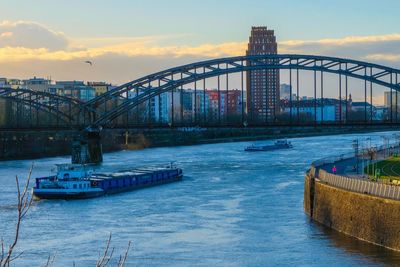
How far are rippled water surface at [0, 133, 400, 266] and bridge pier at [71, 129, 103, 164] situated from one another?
20.4m

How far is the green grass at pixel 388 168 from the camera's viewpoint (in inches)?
1465

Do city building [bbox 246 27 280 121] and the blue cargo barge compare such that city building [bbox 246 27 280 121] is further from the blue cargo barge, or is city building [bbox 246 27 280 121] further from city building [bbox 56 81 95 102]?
the blue cargo barge

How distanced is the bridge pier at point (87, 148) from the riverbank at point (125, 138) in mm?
1074

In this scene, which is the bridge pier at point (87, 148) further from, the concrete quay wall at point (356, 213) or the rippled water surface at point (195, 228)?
the concrete quay wall at point (356, 213)

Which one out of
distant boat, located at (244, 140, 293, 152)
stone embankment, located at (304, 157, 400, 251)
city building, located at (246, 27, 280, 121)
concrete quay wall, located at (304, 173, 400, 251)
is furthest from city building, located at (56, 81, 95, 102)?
concrete quay wall, located at (304, 173, 400, 251)

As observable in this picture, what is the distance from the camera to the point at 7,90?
7800 cm

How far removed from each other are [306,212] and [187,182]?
15465 millimetres

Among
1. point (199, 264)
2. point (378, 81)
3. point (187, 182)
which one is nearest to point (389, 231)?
point (199, 264)

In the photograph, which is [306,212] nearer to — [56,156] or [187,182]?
[187,182]

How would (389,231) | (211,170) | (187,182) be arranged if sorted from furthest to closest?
(211,170)
(187,182)
(389,231)

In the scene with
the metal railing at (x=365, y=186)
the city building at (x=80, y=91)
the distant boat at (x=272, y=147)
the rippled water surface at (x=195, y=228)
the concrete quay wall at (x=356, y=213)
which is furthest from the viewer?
the city building at (x=80, y=91)

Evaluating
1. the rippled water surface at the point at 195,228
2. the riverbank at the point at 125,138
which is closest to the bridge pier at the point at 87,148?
the riverbank at the point at 125,138

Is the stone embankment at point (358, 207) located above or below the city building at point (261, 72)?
below

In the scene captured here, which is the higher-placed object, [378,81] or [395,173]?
[378,81]
